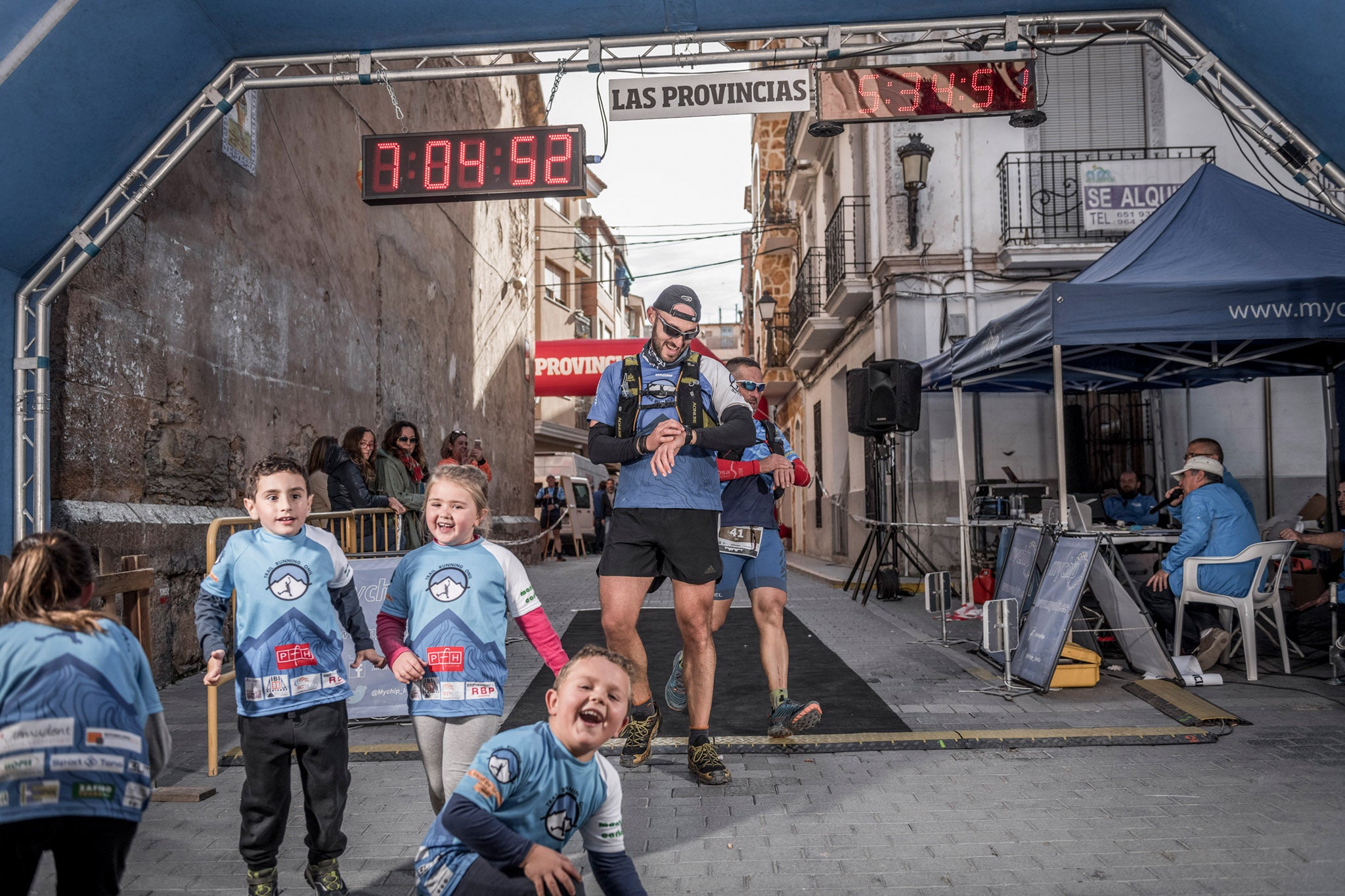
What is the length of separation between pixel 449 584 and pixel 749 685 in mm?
3894

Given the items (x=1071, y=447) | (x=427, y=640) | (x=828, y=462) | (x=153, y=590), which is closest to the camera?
(x=427, y=640)

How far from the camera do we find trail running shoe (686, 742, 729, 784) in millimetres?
4500

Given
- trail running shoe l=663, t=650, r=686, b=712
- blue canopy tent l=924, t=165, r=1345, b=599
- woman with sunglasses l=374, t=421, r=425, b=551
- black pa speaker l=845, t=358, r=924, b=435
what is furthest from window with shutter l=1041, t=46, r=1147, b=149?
trail running shoe l=663, t=650, r=686, b=712

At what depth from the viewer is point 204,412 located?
7.96m

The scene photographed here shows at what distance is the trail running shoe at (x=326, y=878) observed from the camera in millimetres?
3273

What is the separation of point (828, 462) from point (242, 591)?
62.2ft

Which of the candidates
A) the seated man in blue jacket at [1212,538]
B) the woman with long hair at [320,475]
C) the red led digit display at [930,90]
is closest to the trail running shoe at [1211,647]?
the seated man in blue jacket at [1212,538]

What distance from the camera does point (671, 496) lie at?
452 centimetres

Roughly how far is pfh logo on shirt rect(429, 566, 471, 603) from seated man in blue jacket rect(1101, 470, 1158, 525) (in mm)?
8905

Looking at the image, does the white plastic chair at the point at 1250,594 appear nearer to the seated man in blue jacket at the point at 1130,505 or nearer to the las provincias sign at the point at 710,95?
the seated man in blue jacket at the point at 1130,505

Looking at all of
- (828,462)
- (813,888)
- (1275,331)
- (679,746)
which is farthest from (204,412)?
(828,462)

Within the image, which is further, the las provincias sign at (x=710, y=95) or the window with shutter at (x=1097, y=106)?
the window with shutter at (x=1097, y=106)

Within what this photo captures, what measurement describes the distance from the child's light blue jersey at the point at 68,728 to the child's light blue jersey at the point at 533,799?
763mm

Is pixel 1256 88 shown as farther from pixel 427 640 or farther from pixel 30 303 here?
pixel 30 303
